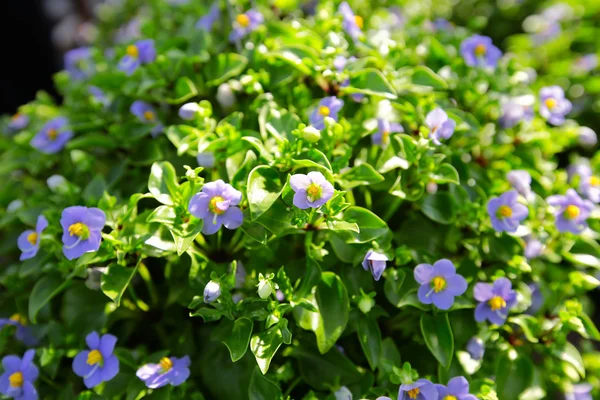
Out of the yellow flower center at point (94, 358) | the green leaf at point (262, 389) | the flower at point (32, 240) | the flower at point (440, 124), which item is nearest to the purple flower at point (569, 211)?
the flower at point (440, 124)

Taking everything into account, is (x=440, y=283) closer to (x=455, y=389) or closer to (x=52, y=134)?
(x=455, y=389)

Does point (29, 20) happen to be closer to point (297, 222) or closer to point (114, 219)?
point (114, 219)

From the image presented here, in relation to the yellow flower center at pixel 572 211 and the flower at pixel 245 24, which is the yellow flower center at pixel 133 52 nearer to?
the flower at pixel 245 24

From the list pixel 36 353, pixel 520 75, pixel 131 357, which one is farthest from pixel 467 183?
pixel 36 353

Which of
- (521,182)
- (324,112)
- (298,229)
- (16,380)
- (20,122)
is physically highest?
(324,112)

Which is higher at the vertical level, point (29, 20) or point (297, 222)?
point (297, 222)

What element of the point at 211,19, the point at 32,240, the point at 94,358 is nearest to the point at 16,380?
the point at 94,358
